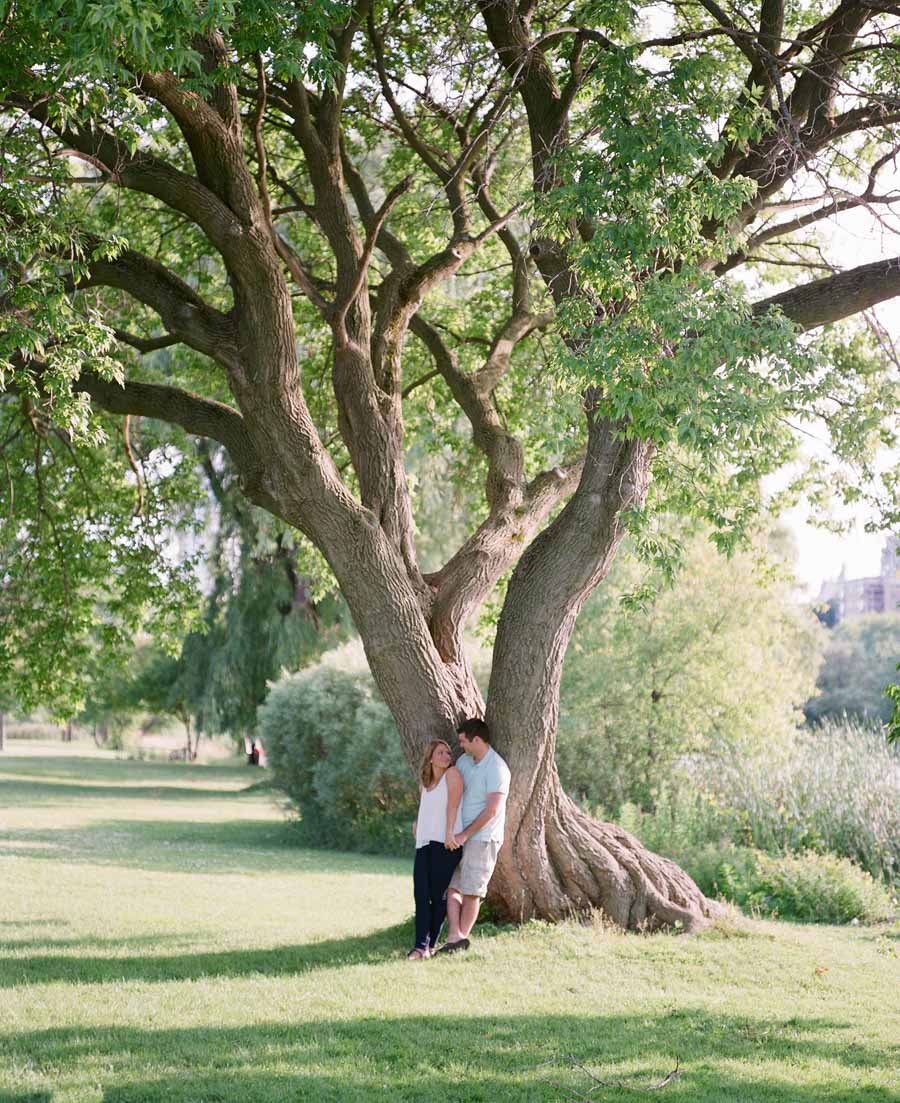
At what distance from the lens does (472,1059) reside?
6309mm

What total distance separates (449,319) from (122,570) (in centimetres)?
549

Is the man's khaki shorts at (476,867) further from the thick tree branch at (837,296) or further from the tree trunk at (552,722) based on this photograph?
the thick tree branch at (837,296)

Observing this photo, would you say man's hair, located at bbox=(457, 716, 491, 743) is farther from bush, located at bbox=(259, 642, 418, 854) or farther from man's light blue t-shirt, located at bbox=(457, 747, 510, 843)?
bush, located at bbox=(259, 642, 418, 854)

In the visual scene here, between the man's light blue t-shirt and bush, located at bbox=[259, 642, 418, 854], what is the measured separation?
1101 centimetres

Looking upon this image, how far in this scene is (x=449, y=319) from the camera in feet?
48.0

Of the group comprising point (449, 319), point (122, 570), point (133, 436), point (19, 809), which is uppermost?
→ point (449, 319)

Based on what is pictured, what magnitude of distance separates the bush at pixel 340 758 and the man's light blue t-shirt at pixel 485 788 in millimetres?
11011

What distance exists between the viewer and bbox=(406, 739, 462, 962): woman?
30.2 feet

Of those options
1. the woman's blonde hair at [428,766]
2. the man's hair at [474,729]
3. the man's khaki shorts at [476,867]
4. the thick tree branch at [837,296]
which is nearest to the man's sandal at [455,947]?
the man's khaki shorts at [476,867]

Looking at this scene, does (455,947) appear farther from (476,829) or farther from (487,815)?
(487,815)

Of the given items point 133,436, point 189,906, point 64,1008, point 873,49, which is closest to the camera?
point 64,1008

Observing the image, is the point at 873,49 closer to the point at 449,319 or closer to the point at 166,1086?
the point at 449,319

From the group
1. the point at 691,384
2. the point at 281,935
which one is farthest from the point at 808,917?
the point at 691,384

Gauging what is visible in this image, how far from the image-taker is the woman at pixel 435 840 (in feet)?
30.2
